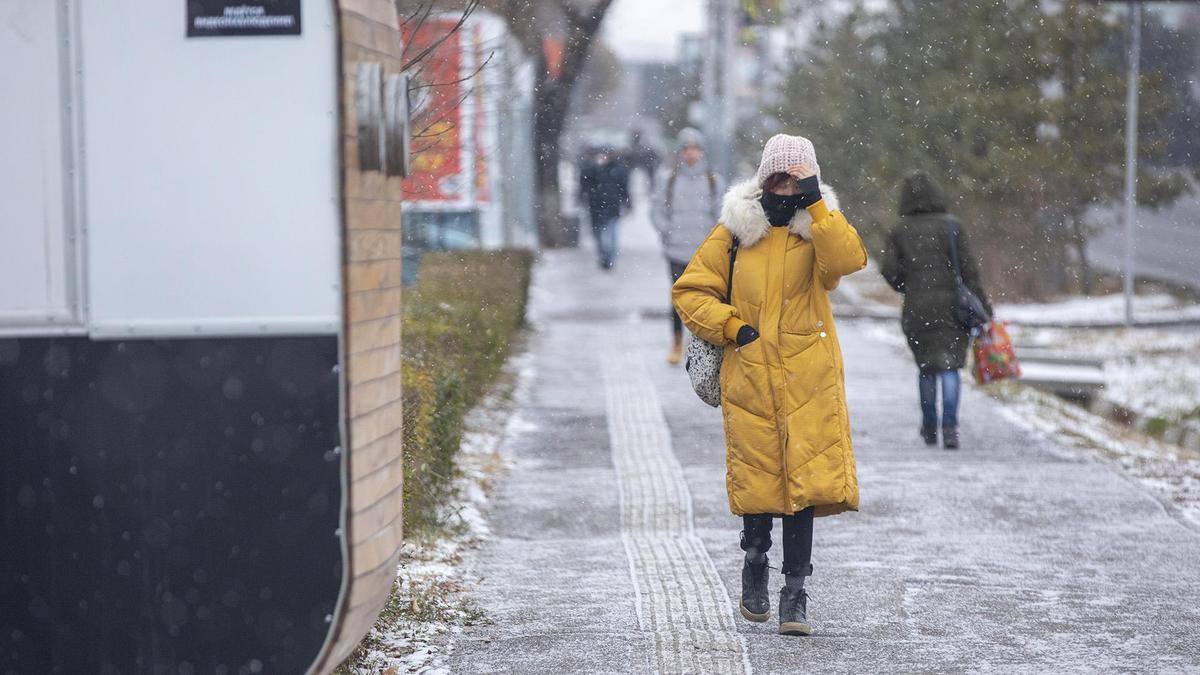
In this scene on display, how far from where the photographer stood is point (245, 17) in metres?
3.67

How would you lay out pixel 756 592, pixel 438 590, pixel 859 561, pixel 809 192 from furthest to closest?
1. pixel 859 561
2. pixel 438 590
3. pixel 756 592
4. pixel 809 192

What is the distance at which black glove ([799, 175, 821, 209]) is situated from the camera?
16.5 ft

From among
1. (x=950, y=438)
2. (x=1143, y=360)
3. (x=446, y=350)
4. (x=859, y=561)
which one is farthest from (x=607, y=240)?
(x=859, y=561)

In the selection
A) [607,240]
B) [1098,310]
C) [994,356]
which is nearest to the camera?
[994,356]

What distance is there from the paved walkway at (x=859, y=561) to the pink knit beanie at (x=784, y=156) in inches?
59.6

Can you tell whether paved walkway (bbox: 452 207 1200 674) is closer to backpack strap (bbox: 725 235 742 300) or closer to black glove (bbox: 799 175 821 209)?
backpack strap (bbox: 725 235 742 300)

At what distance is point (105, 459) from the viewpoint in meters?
3.80

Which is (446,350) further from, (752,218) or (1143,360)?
(1143,360)

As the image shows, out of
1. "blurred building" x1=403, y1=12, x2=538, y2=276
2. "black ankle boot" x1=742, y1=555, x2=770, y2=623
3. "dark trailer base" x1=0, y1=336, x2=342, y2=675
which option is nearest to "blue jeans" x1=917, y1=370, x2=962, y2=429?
"blurred building" x1=403, y1=12, x2=538, y2=276

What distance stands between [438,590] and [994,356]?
4.67 metres

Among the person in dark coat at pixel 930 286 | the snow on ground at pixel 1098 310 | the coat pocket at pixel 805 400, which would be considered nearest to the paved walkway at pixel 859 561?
the person in dark coat at pixel 930 286

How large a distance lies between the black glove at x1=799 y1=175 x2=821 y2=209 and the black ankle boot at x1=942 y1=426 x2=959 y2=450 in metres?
4.48

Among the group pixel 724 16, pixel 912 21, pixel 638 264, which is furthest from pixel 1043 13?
pixel 638 264

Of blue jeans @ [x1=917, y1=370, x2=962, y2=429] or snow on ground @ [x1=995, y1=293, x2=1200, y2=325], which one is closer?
blue jeans @ [x1=917, y1=370, x2=962, y2=429]
